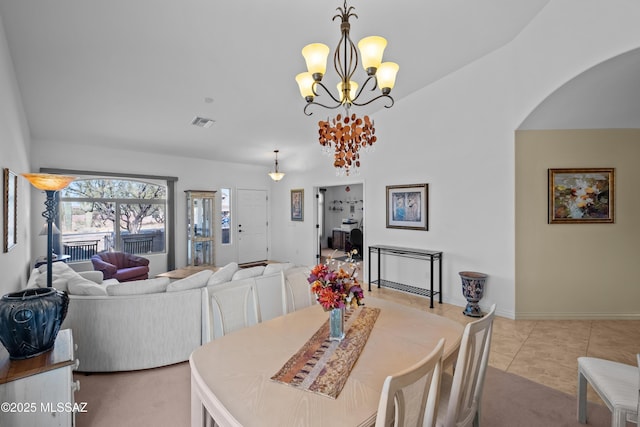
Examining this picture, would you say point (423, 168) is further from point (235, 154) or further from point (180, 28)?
point (235, 154)

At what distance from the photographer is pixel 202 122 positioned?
496 centimetres

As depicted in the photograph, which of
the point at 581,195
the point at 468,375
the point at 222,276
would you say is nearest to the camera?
the point at 468,375

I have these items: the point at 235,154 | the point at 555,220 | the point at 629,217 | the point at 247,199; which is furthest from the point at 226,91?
the point at 629,217

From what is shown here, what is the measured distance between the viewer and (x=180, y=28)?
278cm

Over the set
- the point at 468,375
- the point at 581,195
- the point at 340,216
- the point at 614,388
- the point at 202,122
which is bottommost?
the point at 614,388

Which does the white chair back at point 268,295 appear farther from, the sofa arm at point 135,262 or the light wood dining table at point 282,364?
the sofa arm at point 135,262

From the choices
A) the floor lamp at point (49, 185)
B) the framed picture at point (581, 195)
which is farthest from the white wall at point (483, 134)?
the floor lamp at point (49, 185)

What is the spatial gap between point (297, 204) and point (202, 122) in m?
3.22

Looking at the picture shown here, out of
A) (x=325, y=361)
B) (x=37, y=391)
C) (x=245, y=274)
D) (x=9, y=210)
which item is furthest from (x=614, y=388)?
(x=9, y=210)

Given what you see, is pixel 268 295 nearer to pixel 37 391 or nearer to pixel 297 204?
pixel 37 391

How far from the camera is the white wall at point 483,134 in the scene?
9.61 feet

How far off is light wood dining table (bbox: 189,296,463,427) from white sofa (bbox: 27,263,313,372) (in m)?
0.67

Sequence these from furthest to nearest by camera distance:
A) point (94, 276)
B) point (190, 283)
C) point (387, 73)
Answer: point (94, 276) → point (190, 283) → point (387, 73)

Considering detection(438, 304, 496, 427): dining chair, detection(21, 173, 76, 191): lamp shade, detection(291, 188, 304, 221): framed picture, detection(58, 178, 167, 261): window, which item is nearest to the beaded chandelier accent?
detection(438, 304, 496, 427): dining chair
